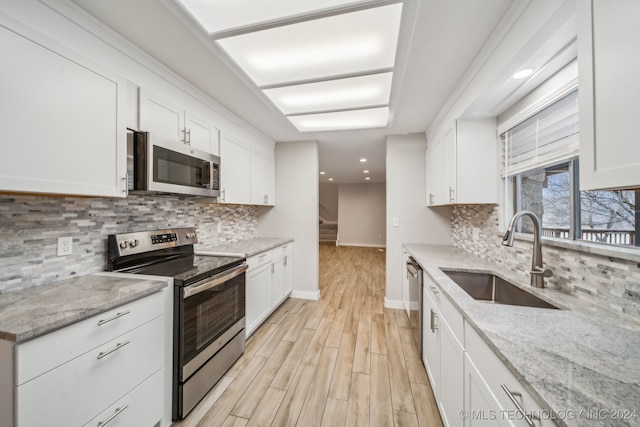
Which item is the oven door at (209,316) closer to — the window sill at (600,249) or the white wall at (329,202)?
the window sill at (600,249)

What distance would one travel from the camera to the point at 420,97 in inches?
84.8

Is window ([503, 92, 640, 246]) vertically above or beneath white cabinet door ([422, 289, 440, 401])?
above

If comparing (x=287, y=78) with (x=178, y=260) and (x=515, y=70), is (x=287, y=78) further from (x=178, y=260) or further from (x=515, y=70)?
(x=178, y=260)

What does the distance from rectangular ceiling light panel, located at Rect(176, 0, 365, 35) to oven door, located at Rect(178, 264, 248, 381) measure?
5.10 ft

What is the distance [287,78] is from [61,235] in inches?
70.8

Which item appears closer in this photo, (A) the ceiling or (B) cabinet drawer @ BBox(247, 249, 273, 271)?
(A) the ceiling

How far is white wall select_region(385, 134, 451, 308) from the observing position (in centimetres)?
314

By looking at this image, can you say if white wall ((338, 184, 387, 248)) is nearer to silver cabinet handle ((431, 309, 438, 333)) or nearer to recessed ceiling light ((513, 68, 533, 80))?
silver cabinet handle ((431, 309, 438, 333))

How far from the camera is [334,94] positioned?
2.10 m

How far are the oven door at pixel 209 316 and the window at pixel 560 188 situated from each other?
226cm

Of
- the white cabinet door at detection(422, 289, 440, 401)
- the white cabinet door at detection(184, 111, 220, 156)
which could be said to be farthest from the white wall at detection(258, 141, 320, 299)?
the white cabinet door at detection(422, 289, 440, 401)

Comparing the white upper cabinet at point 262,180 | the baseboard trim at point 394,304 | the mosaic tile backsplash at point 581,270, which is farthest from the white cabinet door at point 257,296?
the mosaic tile backsplash at point 581,270

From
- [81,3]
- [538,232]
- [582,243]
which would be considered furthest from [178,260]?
[582,243]

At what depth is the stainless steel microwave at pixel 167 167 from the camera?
1.49 meters
